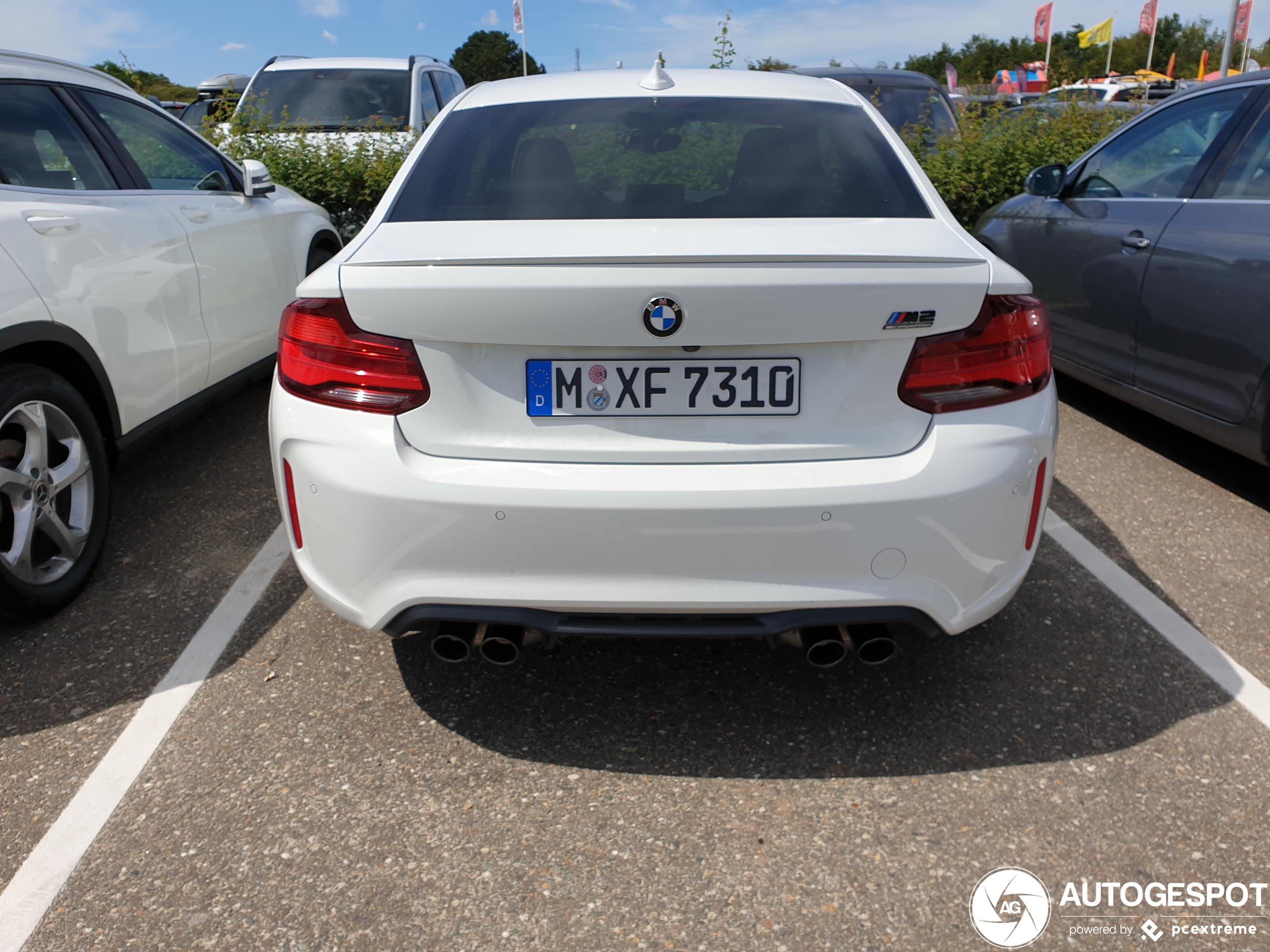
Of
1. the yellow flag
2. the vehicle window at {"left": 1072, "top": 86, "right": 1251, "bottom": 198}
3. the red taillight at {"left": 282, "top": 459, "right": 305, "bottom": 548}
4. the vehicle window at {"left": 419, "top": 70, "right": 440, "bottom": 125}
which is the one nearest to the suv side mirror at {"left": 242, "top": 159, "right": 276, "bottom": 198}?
the red taillight at {"left": 282, "top": 459, "right": 305, "bottom": 548}

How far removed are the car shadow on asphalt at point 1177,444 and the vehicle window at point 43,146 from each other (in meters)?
4.66

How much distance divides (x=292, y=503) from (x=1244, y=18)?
42675mm

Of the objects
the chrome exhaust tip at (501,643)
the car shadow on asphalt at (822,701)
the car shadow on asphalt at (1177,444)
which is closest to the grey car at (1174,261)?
the car shadow on asphalt at (1177,444)

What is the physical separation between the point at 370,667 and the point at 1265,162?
3.83 m

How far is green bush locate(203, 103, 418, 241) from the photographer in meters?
8.00

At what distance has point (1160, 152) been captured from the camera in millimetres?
4898

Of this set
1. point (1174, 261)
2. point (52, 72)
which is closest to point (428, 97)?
point (52, 72)

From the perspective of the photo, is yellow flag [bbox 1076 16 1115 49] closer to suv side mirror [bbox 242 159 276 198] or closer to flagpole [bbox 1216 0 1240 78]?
flagpole [bbox 1216 0 1240 78]

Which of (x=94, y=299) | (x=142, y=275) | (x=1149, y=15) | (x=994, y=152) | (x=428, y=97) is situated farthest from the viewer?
(x=1149, y=15)

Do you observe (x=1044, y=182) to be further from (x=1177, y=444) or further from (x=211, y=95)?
(x=211, y=95)

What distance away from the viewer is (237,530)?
13.4 feet

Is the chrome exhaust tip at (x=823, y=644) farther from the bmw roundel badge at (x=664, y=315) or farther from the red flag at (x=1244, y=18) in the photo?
the red flag at (x=1244, y=18)

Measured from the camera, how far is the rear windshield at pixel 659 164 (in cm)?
272

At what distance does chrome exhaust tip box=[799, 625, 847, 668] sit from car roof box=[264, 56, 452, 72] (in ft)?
29.3
